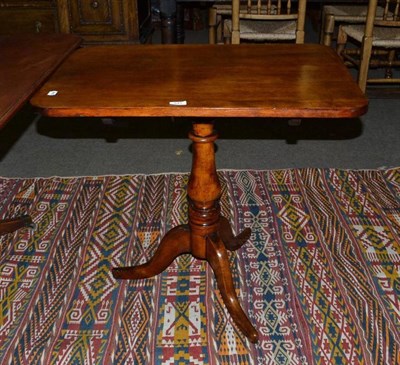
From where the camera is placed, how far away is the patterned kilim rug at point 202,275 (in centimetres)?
157

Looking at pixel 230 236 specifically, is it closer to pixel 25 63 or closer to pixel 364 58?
pixel 25 63

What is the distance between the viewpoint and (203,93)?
1262mm

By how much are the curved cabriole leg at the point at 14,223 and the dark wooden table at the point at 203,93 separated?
1.84ft

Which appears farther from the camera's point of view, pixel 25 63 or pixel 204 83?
pixel 25 63

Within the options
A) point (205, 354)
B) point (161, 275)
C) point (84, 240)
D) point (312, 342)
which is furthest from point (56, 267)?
point (312, 342)

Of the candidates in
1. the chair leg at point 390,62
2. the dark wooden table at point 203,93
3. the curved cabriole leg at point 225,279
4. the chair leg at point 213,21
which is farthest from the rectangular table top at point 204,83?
the chair leg at point 390,62

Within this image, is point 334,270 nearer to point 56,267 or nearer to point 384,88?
point 56,267

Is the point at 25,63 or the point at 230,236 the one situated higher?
the point at 25,63

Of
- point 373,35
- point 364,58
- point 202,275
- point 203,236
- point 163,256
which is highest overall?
point 373,35

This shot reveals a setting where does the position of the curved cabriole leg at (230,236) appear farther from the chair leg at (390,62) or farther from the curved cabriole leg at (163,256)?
the chair leg at (390,62)

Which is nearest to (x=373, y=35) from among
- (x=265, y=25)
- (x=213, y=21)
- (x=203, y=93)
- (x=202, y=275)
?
(x=265, y=25)

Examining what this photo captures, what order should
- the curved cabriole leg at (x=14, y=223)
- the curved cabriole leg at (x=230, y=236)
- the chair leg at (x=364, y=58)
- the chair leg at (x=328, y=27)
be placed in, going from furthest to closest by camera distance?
the chair leg at (x=328, y=27) → the chair leg at (x=364, y=58) → the curved cabriole leg at (x=14, y=223) → the curved cabriole leg at (x=230, y=236)

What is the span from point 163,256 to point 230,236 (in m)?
0.30

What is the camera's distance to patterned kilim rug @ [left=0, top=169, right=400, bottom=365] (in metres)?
1.57
